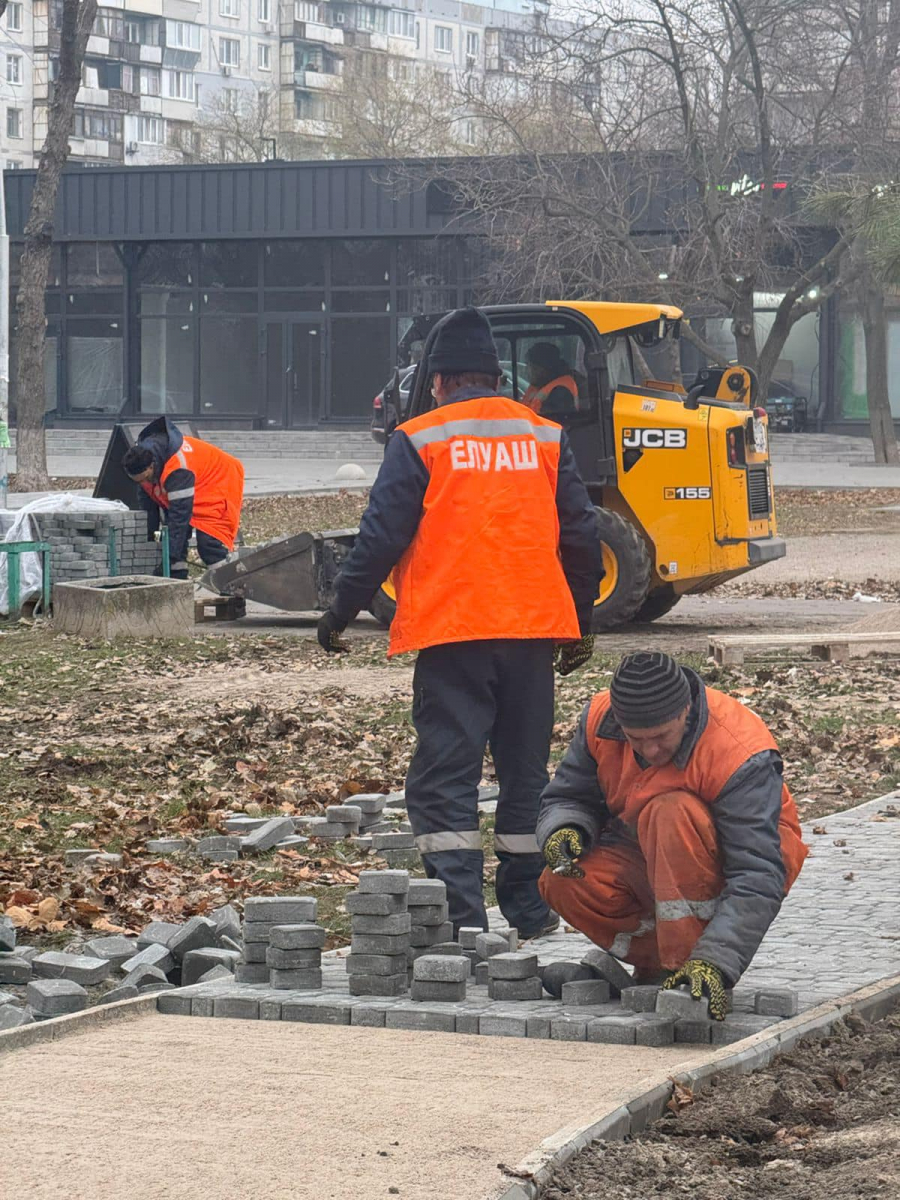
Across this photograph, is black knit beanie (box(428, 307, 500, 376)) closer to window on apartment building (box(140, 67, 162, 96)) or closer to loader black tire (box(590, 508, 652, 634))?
loader black tire (box(590, 508, 652, 634))

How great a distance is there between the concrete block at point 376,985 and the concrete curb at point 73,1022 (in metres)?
0.58

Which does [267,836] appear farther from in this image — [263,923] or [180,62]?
[180,62]

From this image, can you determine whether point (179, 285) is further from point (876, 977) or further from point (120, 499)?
point (876, 977)

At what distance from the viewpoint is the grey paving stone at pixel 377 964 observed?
17.6 ft

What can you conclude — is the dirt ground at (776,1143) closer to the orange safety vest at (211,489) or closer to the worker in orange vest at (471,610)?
the worker in orange vest at (471,610)

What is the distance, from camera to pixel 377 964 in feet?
17.6

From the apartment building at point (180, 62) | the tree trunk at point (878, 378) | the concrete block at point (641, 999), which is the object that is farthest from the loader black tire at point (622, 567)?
the apartment building at point (180, 62)

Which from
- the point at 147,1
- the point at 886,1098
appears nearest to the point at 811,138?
the point at 886,1098

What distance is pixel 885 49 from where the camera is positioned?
31.8m

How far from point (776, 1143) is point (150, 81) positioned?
340 ft

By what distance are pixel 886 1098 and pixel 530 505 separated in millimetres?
2424

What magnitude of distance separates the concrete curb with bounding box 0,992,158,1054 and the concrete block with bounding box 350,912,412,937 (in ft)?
2.04

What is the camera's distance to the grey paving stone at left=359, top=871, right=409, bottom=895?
5340 millimetres

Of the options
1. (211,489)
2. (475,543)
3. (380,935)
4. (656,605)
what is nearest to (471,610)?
(475,543)
